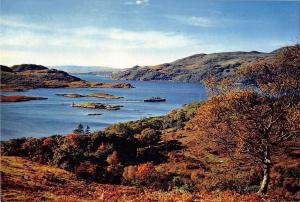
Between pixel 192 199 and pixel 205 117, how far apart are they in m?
7.29

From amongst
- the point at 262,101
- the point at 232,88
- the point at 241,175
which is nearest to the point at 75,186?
the point at 232,88

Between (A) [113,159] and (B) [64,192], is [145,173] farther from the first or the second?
(B) [64,192]

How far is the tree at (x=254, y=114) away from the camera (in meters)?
25.2

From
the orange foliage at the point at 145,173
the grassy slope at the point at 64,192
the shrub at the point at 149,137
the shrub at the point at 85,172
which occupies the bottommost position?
the shrub at the point at 149,137

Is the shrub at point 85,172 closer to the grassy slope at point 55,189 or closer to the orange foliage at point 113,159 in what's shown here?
the grassy slope at point 55,189

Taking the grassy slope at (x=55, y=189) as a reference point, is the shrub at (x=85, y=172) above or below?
below

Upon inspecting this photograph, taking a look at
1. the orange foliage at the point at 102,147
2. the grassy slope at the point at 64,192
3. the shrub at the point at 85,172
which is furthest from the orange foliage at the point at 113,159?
the grassy slope at the point at 64,192

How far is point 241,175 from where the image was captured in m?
37.9

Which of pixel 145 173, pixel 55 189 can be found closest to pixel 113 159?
pixel 145 173

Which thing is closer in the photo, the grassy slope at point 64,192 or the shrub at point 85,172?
the grassy slope at point 64,192

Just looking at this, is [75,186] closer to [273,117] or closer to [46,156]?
[46,156]

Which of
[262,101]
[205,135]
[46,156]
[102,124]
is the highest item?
[262,101]

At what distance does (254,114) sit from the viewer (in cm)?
2588

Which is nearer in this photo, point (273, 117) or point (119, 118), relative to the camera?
point (273, 117)
